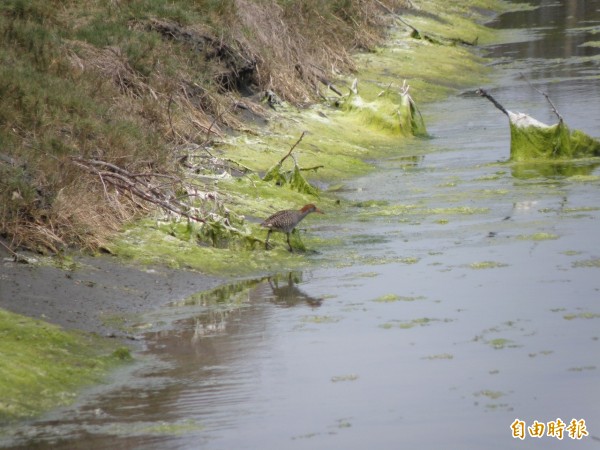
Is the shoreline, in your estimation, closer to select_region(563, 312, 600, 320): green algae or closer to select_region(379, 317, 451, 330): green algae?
select_region(379, 317, 451, 330): green algae

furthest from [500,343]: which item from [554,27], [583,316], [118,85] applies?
[554,27]

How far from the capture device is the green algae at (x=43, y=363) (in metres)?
8.16

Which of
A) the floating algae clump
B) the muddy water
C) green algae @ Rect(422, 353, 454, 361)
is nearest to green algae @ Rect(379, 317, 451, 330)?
the muddy water

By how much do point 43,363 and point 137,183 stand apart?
4.35 meters

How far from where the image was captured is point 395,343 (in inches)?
374

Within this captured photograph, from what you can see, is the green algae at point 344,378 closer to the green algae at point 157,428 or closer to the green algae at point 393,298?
the green algae at point 157,428

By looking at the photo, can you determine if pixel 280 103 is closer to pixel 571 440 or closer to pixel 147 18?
pixel 147 18

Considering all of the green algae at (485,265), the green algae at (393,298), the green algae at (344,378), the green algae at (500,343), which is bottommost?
the green algae at (485,265)

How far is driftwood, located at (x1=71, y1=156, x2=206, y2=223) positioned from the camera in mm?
12500

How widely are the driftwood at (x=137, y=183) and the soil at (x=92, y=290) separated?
102 cm

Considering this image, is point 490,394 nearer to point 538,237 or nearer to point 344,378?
point 344,378

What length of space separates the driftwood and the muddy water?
146 cm

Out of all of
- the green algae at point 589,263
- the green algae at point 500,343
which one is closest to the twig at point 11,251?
the green algae at point 500,343

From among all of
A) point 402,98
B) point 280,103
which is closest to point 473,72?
point 402,98
